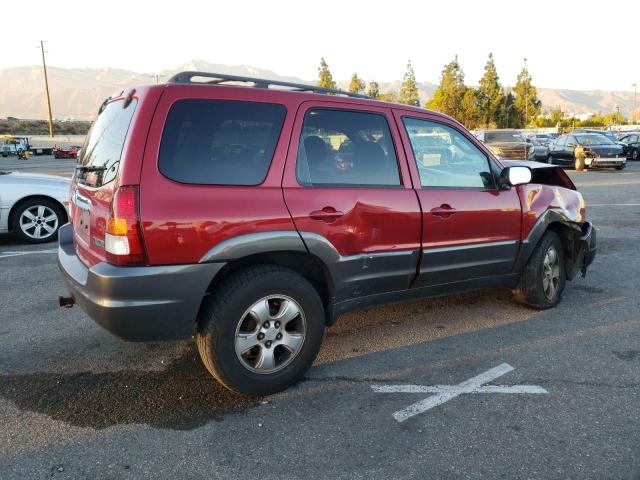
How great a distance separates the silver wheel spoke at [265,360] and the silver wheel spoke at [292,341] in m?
0.10

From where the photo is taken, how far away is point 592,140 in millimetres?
21281

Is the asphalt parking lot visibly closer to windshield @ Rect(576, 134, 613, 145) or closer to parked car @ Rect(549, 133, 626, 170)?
parked car @ Rect(549, 133, 626, 170)

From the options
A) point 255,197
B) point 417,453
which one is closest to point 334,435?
point 417,453

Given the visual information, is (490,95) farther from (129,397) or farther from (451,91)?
(129,397)

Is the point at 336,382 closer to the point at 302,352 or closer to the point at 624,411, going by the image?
the point at 302,352

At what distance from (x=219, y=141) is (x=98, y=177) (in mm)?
758

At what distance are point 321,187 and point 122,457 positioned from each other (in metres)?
1.83

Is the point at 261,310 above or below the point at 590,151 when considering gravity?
below

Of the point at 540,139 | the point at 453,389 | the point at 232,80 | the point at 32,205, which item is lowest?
the point at 453,389

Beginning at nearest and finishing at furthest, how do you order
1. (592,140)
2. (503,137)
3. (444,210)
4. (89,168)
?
(89,168) → (444,210) → (503,137) → (592,140)

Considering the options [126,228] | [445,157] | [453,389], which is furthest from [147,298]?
[445,157]

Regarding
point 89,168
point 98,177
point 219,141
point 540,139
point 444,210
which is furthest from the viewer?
point 540,139

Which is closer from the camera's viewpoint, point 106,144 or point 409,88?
point 106,144

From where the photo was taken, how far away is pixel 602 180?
16.9m
